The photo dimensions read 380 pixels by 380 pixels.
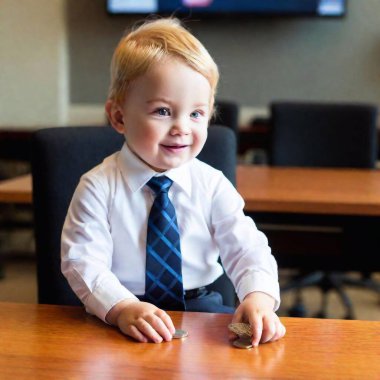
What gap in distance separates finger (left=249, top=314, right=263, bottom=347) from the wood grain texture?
3.12 feet

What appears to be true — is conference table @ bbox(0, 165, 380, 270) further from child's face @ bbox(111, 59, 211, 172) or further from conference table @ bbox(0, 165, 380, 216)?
child's face @ bbox(111, 59, 211, 172)

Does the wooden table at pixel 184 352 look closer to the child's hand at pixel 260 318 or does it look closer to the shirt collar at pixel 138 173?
the child's hand at pixel 260 318

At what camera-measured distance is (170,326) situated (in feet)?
2.80

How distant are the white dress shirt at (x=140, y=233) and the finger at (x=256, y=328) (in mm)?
122

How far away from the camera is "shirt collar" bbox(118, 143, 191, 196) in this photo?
1086 mm

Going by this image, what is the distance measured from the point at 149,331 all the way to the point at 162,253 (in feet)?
0.81

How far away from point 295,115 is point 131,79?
192cm

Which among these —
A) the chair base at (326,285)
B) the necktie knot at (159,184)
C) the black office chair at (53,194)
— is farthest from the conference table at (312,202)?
the necktie knot at (159,184)

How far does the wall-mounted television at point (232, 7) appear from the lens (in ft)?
13.7

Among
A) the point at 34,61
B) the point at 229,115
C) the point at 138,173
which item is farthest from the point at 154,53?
the point at 34,61

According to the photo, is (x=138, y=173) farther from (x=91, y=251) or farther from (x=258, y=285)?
(x=258, y=285)

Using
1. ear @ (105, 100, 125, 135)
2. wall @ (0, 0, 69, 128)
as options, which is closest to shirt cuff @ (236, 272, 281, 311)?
ear @ (105, 100, 125, 135)

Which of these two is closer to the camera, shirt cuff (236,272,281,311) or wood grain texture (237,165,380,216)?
shirt cuff (236,272,281,311)

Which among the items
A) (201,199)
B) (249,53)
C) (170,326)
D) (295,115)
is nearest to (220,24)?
(249,53)
